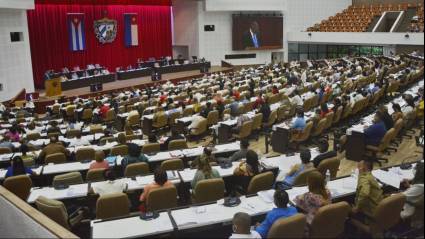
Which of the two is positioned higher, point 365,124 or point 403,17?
point 403,17

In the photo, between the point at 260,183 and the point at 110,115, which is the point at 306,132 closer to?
the point at 260,183

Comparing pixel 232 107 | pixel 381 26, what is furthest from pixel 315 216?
pixel 381 26

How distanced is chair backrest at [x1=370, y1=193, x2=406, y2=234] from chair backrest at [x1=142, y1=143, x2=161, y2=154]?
500 cm

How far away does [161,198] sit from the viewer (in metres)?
6.26

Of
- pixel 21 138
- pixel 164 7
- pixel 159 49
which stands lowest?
pixel 21 138

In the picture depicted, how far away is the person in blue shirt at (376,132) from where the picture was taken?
988cm

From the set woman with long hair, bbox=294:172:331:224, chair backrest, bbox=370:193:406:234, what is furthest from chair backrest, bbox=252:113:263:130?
chair backrest, bbox=370:193:406:234

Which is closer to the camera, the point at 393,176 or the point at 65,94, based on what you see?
the point at 393,176

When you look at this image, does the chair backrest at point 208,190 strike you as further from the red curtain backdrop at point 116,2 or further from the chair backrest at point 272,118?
the red curtain backdrop at point 116,2

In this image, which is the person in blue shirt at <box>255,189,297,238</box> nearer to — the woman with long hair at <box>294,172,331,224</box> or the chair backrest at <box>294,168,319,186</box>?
the woman with long hair at <box>294,172,331,224</box>

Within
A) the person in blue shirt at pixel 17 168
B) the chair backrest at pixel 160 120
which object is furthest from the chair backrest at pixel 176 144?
the chair backrest at pixel 160 120

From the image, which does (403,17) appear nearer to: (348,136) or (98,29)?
(98,29)

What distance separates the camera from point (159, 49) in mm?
31094

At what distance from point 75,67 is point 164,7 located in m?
9.00
